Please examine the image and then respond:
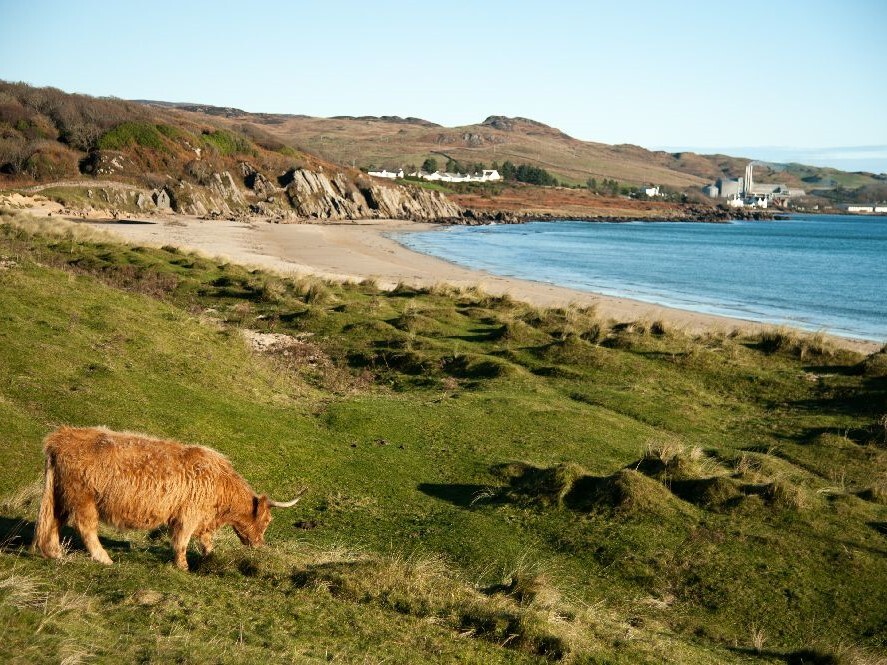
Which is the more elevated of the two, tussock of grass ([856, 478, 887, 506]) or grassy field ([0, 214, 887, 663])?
grassy field ([0, 214, 887, 663])

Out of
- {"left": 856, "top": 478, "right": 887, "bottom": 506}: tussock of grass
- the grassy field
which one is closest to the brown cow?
the grassy field

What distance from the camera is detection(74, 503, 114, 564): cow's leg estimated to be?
7.35m

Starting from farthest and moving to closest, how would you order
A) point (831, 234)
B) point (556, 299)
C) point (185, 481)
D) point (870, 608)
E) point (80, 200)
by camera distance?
1. point (831, 234)
2. point (80, 200)
3. point (556, 299)
4. point (870, 608)
5. point (185, 481)

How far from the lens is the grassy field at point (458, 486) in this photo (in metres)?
6.89

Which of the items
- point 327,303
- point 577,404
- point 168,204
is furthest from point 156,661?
point 168,204

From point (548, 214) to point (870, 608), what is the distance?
169626 millimetres

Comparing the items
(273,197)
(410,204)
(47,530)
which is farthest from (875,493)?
(410,204)

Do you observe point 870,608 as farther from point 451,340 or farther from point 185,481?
point 451,340

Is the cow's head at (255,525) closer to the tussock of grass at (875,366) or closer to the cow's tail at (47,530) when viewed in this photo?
the cow's tail at (47,530)

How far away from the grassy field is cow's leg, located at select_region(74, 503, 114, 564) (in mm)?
146

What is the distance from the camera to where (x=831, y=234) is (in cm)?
16525

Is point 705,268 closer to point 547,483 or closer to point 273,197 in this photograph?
point 273,197

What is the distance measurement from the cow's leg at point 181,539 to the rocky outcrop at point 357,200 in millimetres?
106935

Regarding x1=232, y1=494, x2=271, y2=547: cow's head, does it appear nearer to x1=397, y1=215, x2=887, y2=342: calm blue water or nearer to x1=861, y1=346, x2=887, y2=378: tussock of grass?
x1=861, y1=346, x2=887, y2=378: tussock of grass
